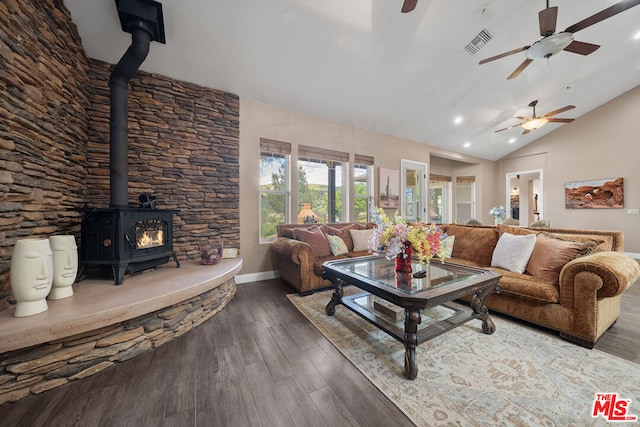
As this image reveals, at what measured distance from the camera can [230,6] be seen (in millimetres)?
2367

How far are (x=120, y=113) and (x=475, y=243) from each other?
4.36 meters

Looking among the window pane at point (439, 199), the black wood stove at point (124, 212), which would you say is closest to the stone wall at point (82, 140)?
the black wood stove at point (124, 212)

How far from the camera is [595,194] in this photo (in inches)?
221

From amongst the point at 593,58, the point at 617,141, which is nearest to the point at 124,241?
the point at 593,58

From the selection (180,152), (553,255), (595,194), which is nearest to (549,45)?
(553,255)

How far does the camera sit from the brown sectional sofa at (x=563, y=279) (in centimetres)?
177

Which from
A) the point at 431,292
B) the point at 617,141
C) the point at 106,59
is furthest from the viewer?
the point at 617,141

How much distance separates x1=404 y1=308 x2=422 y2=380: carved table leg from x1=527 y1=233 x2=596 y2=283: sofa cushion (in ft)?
5.10

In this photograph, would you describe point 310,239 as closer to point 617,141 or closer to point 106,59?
point 106,59

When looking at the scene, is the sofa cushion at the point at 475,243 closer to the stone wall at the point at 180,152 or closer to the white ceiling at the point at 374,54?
the white ceiling at the point at 374,54

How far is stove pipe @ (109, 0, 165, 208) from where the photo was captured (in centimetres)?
222

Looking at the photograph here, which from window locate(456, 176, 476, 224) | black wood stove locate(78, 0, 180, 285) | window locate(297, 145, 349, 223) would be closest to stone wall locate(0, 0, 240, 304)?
black wood stove locate(78, 0, 180, 285)

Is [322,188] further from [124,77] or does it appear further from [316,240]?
[124,77]

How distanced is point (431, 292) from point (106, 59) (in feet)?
13.8
